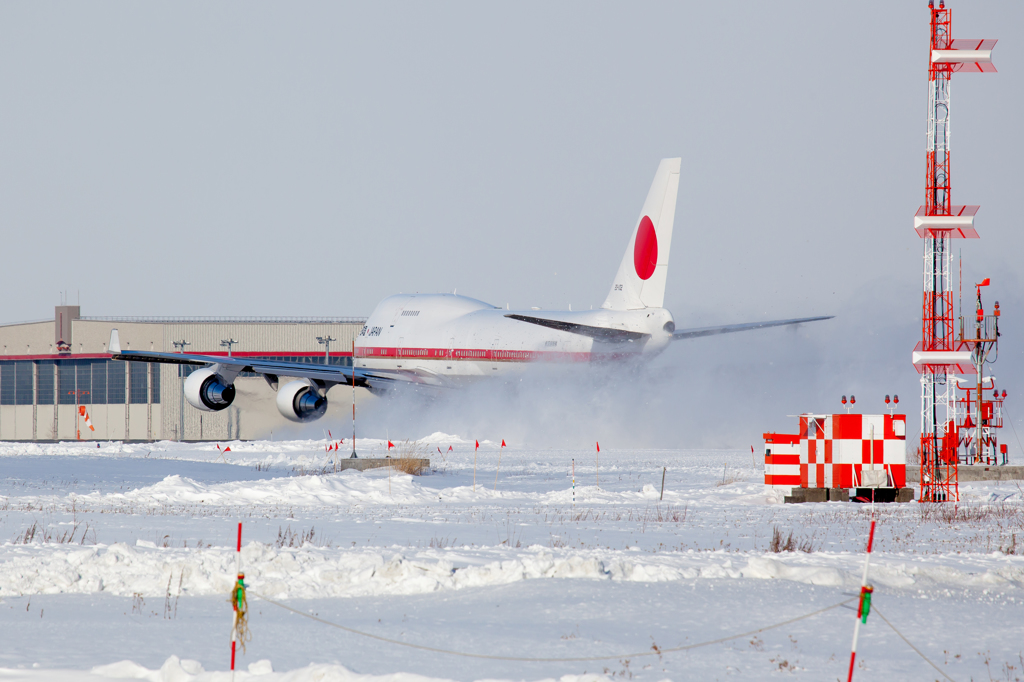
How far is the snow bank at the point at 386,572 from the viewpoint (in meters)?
9.00

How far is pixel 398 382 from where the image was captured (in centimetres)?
4284

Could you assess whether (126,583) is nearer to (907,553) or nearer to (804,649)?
(804,649)

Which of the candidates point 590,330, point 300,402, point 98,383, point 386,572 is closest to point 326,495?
point 386,572

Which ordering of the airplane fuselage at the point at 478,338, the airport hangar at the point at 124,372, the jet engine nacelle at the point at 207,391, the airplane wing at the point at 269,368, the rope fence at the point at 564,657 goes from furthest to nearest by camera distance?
the airport hangar at the point at 124,372, the jet engine nacelle at the point at 207,391, the airplane wing at the point at 269,368, the airplane fuselage at the point at 478,338, the rope fence at the point at 564,657

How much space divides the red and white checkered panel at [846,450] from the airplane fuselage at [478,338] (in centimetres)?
1598

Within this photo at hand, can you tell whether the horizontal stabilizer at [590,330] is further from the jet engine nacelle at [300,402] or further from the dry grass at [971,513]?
the dry grass at [971,513]

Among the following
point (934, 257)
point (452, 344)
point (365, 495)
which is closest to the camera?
point (365, 495)

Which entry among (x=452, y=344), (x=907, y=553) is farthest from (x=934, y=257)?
(x=452, y=344)

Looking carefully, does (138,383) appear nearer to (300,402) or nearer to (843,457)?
(300,402)

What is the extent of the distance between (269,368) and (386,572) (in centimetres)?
3008

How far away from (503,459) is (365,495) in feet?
34.4

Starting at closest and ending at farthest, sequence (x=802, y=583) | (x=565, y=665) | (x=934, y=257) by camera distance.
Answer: (x=565, y=665), (x=802, y=583), (x=934, y=257)

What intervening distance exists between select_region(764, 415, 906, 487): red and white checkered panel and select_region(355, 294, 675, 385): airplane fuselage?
52.4ft

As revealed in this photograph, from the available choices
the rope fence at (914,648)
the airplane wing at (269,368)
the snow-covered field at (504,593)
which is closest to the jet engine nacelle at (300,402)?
the airplane wing at (269,368)
